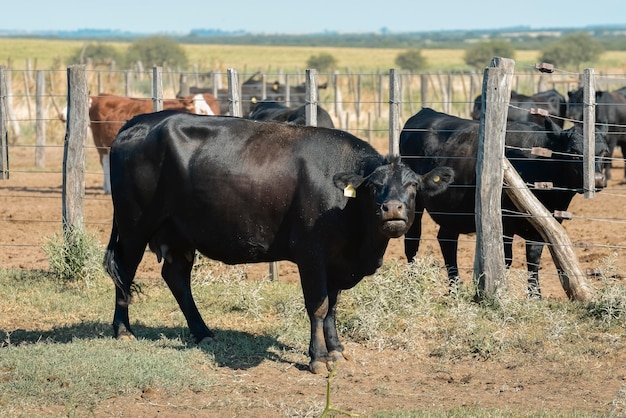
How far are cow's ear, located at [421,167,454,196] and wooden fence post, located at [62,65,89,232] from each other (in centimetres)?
422

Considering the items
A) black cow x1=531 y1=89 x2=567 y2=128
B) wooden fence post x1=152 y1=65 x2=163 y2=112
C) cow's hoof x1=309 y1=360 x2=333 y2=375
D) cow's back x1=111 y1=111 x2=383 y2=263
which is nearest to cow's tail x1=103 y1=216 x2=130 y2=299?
cow's back x1=111 y1=111 x2=383 y2=263

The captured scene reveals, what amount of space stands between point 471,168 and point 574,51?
3155 inches

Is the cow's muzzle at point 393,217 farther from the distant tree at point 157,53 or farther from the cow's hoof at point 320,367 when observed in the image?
the distant tree at point 157,53

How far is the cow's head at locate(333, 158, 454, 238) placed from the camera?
6660 mm

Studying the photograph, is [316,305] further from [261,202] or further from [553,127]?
[553,127]

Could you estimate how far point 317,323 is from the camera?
24.0 feet

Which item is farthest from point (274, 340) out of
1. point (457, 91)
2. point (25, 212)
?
point (457, 91)

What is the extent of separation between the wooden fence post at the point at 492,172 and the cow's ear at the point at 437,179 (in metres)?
1.54

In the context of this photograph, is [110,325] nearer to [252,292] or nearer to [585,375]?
[252,292]

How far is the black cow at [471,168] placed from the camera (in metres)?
9.60

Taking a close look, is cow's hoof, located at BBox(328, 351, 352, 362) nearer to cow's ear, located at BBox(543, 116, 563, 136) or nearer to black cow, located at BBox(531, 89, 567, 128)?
cow's ear, located at BBox(543, 116, 563, 136)

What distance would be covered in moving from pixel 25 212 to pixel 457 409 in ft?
32.2

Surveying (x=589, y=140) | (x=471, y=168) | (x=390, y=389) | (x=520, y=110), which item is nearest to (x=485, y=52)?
(x=520, y=110)

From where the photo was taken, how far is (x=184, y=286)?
8102mm
